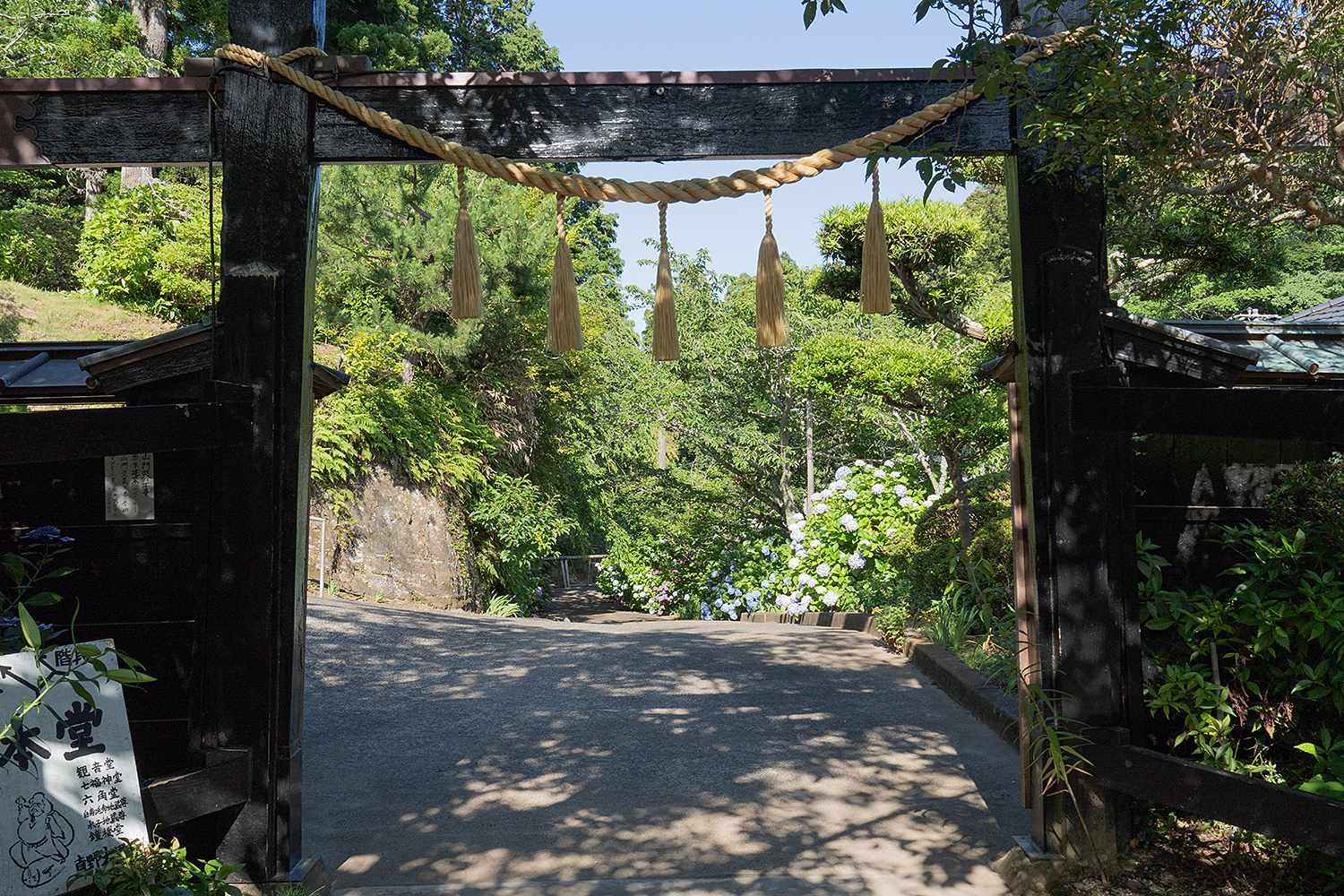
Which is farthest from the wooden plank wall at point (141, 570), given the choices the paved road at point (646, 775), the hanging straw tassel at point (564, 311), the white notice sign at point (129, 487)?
the hanging straw tassel at point (564, 311)

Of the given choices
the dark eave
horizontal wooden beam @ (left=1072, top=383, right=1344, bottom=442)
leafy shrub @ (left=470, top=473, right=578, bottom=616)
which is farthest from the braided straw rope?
leafy shrub @ (left=470, top=473, right=578, bottom=616)

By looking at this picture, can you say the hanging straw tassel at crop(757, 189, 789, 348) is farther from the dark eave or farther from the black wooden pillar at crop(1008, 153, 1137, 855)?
the dark eave

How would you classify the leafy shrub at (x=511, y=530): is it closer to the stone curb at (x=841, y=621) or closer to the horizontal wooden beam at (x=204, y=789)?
the stone curb at (x=841, y=621)

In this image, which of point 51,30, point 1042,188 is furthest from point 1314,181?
point 51,30

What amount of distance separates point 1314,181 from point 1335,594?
2.22 meters

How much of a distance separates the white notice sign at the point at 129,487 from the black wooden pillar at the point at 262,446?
41cm

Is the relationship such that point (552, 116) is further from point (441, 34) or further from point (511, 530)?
point (441, 34)

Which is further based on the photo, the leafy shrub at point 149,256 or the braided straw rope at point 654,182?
the leafy shrub at point 149,256

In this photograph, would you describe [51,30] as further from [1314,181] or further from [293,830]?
[1314,181]

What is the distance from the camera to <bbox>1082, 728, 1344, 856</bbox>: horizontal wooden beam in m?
2.35

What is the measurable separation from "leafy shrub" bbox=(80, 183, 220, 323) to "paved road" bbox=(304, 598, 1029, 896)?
21.3 ft

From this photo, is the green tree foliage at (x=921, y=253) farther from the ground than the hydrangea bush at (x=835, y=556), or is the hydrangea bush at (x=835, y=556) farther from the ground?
the green tree foliage at (x=921, y=253)

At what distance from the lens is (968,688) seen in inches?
207

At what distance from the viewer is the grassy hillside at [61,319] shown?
1211cm
